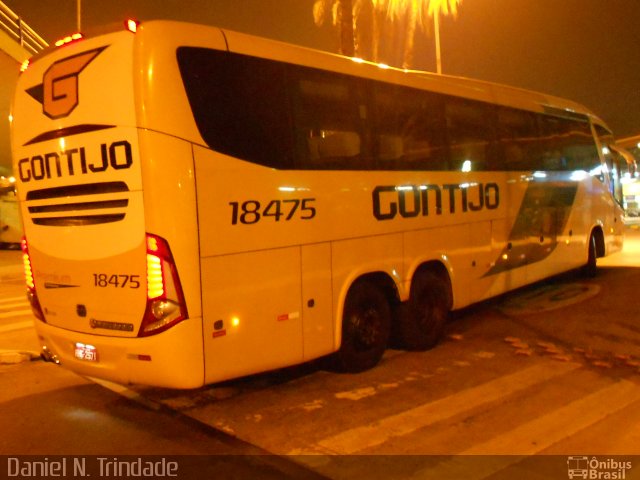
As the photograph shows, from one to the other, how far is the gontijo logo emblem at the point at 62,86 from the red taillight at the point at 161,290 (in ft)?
5.09

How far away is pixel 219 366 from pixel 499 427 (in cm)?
250

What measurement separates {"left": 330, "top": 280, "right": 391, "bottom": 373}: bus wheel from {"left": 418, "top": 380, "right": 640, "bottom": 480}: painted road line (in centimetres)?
215

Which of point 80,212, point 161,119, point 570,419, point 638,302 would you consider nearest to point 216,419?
point 80,212

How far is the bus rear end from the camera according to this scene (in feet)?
16.9

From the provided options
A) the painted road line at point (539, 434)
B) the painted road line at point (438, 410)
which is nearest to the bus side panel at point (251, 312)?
the painted road line at point (438, 410)

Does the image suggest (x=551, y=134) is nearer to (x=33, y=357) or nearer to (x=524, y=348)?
(x=524, y=348)

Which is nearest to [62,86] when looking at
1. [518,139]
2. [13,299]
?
[518,139]

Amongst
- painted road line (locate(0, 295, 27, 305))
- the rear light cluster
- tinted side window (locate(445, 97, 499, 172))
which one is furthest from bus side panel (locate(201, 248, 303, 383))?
painted road line (locate(0, 295, 27, 305))

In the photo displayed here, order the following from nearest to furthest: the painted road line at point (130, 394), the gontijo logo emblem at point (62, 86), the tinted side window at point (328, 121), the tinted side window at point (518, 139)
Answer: the gontijo logo emblem at point (62, 86)
the painted road line at point (130, 394)
the tinted side window at point (328, 121)
the tinted side window at point (518, 139)

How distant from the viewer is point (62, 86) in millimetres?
5668

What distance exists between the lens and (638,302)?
34.5 ft

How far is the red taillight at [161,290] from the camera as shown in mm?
5129

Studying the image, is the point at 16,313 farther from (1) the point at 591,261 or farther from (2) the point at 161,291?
(1) the point at 591,261

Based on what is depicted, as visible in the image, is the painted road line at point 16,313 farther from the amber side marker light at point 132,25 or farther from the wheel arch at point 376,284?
the amber side marker light at point 132,25
